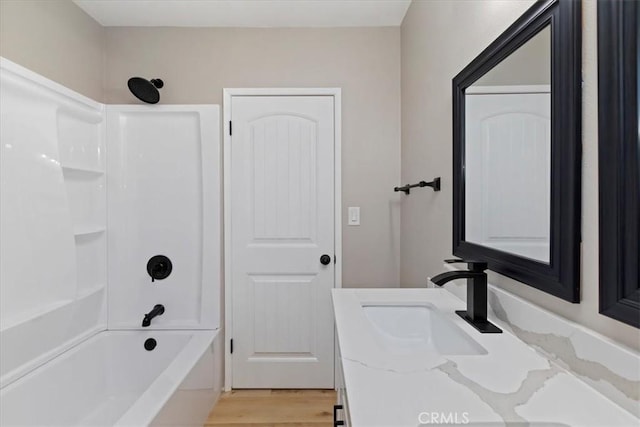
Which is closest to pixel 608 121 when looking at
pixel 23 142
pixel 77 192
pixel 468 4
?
pixel 468 4

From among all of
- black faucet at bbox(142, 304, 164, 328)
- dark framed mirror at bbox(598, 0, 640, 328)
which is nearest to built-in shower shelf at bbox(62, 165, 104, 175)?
black faucet at bbox(142, 304, 164, 328)

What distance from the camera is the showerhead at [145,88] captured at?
6.68 feet

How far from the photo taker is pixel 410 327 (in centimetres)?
120

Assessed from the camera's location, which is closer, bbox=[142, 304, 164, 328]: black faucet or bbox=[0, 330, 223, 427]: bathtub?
bbox=[0, 330, 223, 427]: bathtub

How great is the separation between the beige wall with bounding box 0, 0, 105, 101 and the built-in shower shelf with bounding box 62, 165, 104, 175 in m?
0.48

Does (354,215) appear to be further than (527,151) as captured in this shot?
Yes

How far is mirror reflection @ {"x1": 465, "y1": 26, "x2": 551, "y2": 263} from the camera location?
0.84 meters

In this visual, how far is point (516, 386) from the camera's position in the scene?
2.19ft

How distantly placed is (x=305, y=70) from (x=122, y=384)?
2.36 meters

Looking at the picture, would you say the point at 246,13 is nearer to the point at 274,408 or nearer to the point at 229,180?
the point at 229,180

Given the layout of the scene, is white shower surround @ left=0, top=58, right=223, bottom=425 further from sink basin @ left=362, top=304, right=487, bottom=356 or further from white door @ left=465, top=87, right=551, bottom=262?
white door @ left=465, top=87, right=551, bottom=262

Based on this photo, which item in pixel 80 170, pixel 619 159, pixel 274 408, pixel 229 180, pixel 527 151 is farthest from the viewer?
pixel 229 180

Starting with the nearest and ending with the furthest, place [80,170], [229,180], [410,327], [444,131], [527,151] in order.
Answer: [527,151] → [410,327] → [444,131] → [80,170] → [229,180]

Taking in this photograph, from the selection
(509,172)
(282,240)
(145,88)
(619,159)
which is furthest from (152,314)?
(619,159)
